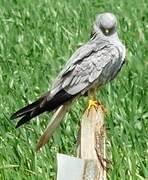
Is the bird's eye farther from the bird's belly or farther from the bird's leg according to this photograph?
the bird's leg

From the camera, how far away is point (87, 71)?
14.6ft

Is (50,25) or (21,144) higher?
(50,25)

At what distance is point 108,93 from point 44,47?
2370 mm

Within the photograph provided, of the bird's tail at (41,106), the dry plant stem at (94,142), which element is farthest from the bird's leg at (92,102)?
the dry plant stem at (94,142)

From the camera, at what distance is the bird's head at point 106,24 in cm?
409

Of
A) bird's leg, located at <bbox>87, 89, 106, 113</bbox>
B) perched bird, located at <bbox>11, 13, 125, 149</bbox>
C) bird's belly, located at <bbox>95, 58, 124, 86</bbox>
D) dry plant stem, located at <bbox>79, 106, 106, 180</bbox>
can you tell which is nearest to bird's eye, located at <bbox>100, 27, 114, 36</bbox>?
perched bird, located at <bbox>11, 13, 125, 149</bbox>

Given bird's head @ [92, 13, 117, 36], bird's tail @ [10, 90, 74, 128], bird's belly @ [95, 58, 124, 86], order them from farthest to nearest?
1. bird's belly @ [95, 58, 124, 86]
2. bird's head @ [92, 13, 117, 36]
3. bird's tail @ [10, 90, 74, 128]

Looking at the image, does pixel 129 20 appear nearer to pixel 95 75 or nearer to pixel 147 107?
pixel 147 107

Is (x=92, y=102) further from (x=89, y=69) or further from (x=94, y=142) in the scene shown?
(x=94, y=142)

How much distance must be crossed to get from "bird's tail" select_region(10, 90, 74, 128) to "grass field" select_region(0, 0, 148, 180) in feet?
1.43

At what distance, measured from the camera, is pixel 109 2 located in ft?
40.7

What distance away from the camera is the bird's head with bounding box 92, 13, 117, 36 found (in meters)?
4.09

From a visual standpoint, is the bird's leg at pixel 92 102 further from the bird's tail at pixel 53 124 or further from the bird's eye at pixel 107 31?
the bird's eye at pixel 107 31

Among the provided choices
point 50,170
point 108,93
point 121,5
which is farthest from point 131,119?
point 121,5
